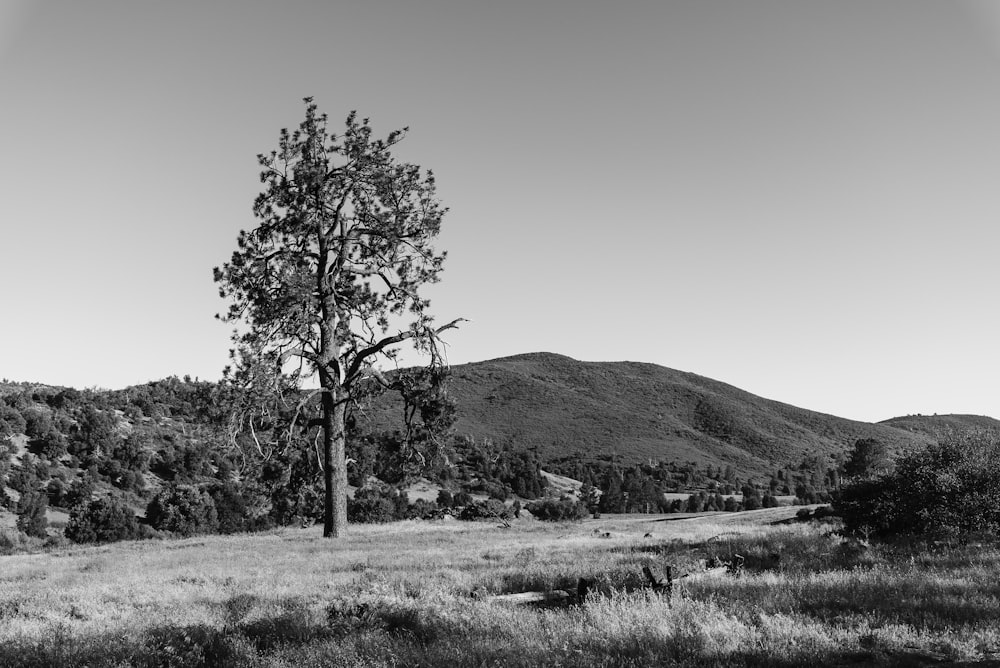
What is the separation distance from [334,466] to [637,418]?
109187 millimetres

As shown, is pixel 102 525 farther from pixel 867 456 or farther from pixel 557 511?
pixel 867 456

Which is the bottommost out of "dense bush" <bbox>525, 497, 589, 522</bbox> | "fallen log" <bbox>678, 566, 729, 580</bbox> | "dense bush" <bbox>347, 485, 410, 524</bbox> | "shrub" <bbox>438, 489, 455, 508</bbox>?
"dense bush" <bbox>525, 497, 589, 522</bbox>

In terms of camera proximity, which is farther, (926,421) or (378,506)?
(926,421)

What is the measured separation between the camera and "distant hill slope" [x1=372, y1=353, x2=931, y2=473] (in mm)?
111312

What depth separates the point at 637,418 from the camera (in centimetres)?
12694

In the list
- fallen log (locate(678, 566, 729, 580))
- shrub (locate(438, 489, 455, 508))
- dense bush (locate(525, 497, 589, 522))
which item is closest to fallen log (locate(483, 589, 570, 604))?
fallen log (locate(678, 566, 729, 580))

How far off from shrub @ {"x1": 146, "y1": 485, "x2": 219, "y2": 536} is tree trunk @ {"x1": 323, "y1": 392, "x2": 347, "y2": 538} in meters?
23.2

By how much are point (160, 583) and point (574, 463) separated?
8452 cm

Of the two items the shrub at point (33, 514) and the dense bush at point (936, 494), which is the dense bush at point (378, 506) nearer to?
the shrub at point (33, 514)

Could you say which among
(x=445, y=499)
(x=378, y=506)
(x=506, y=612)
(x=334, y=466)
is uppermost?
(x=334, y=466)

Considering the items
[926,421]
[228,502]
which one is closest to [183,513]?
[228,502]

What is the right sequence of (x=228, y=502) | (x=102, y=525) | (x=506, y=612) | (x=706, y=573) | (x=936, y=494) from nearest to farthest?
1. (x=506, y=612)
2. (x=706, y=573)
3. (x=936, y=494)
4. (x=102, y=525)
5. (x=228, y=502)

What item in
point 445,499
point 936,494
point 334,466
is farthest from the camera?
point 445,499

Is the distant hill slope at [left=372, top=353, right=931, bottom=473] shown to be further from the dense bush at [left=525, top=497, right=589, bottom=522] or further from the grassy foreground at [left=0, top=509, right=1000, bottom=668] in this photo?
the grassy foreground at [left=0, top=509, right=1000, bottom=668]
